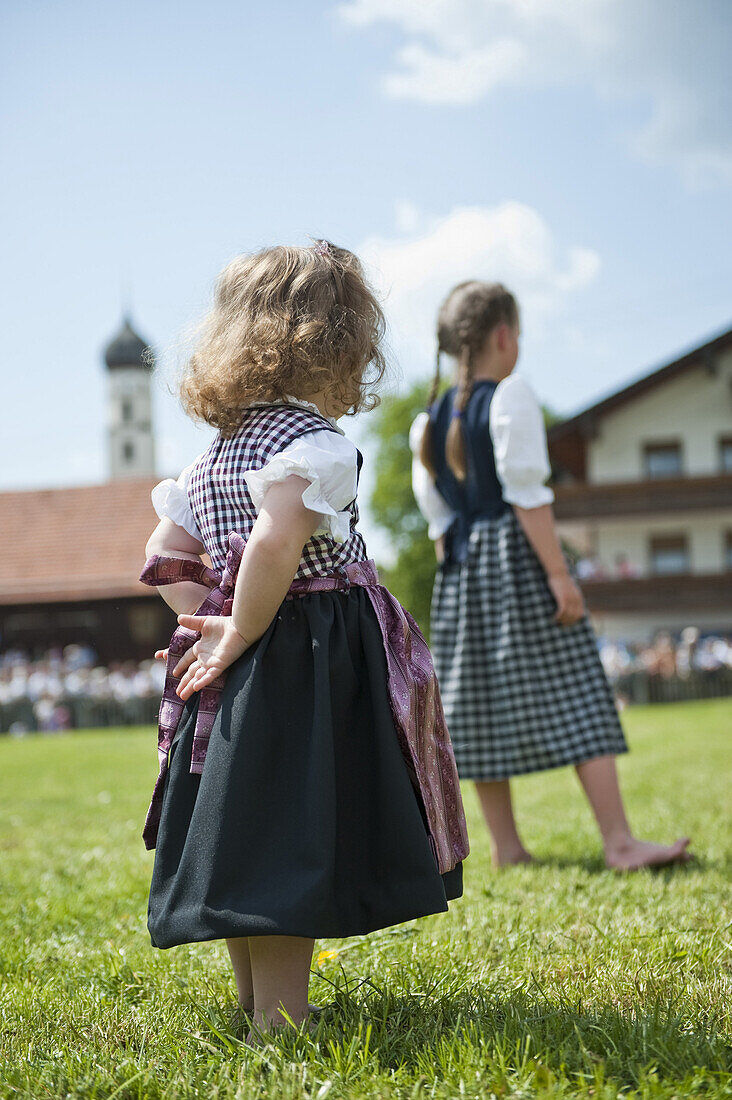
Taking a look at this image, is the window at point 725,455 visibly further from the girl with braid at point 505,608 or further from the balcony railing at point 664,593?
the girl with braid at point 505,608

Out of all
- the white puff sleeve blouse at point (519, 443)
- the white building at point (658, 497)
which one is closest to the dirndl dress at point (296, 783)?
the white puff sleeve blouse at point (519, 443)

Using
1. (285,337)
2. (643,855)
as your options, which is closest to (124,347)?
(643,855)

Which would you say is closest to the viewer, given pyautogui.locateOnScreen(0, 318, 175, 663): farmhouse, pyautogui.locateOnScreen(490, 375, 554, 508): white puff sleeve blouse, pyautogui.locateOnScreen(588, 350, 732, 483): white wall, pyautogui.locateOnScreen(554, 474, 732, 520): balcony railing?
pyautogui.locateOnScreen(490, 375, 554, 508): white puff sleeve blouse

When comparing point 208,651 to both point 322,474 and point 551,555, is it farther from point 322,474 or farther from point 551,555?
point 551,555

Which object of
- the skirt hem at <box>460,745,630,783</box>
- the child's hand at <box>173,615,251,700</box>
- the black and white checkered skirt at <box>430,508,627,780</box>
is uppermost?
the child's hand at <box>173,615,251,700</box>

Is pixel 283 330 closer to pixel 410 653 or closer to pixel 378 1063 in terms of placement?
pixel 410 653

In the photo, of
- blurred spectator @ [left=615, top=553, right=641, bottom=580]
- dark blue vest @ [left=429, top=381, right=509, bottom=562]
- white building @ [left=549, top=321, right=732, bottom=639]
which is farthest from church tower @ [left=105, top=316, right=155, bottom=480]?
dark blue vest @ [left=429, top=381, right=509, bottom=562]

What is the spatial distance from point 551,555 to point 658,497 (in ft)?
94.5

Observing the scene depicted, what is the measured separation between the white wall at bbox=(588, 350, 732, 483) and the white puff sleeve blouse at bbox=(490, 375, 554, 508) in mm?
29361

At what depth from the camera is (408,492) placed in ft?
139

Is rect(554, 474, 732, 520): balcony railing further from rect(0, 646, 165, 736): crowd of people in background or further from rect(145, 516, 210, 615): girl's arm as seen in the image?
rect(145, 516, 210, 615): girl's arm

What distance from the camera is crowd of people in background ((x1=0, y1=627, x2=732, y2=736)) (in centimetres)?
2355

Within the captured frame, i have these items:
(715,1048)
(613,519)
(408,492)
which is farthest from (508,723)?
(408,492)

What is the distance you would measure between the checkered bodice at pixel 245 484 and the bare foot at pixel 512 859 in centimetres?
217
